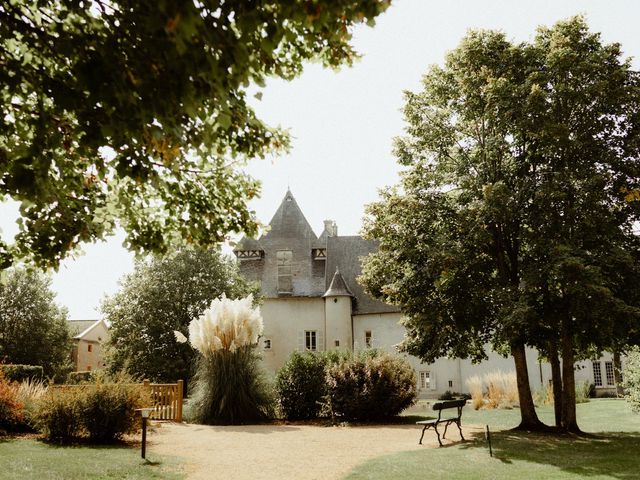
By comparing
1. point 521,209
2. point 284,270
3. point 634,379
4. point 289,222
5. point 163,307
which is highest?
point 289,222

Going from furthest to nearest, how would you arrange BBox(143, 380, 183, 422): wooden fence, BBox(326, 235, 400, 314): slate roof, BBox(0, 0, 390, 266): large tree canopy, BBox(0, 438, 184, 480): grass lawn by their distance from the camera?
BBox(326, 235, 400, 314): slate roof, BBox(143, 380, 183, 422): wooden fence, BBox(0, 438, 184, 480): grass lawn, BBox(0, 0, 390, 266): large tree canopy

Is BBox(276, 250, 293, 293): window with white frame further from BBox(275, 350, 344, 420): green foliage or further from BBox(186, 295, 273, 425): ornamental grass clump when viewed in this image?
BBox(186, 295, 273, 425): ornamental grass clump

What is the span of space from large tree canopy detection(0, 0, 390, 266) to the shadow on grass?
6233 mm

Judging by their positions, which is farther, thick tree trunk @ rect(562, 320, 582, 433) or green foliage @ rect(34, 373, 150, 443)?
thick tree trunk @ rect(562, 320, 582, 433)

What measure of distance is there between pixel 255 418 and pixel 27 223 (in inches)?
410

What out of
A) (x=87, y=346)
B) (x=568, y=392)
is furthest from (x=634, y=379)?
(x=87, y=346)

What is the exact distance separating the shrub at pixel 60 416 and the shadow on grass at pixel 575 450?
7402 millimetres

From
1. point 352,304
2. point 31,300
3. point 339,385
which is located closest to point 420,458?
point 339,385

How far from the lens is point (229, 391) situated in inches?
548

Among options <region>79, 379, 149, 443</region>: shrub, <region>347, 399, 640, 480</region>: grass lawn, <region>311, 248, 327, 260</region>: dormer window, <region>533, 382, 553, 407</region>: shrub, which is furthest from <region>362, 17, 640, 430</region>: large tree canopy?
<region>311, 248, 327, 260</region>: dormer window

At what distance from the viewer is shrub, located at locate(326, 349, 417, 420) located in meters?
14.7

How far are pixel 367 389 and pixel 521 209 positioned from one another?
6410 mm

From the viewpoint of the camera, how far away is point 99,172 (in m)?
5.23

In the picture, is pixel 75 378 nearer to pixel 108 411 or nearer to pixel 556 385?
pixel 108 411
